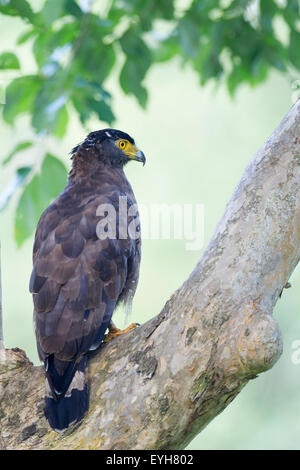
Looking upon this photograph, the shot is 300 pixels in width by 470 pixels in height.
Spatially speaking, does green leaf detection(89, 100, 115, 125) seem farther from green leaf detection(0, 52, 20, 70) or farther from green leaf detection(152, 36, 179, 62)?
green leaf detection(152, 36, 179, 62)

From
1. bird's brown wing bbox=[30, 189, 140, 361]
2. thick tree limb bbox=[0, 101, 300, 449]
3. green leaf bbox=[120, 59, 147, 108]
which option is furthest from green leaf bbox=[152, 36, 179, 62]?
thick tree limb bbox=[0, 101, 300, 449]

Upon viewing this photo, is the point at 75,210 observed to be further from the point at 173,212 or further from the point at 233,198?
the point at 173,212

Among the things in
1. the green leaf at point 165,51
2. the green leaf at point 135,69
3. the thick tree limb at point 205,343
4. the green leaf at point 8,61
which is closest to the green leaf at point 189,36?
the green leaf at point 135,69

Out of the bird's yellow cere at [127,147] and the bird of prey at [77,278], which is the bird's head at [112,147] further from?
the bird of prey at [77,278]

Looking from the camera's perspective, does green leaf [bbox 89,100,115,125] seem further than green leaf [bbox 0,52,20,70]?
Yes

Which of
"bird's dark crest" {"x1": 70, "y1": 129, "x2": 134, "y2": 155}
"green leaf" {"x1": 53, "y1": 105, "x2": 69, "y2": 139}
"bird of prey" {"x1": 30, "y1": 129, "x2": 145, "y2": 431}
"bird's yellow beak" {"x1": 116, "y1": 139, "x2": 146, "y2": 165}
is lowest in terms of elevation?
"bird of prey" {"x1": 30, "y1": 129, "x2": 145, "y2": 431}

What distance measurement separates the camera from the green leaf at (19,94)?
172 inches

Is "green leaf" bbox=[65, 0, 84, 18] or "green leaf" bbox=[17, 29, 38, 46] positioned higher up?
"green leaf" bbox=[65, 0, 84, 18]

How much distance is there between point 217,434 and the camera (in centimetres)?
700

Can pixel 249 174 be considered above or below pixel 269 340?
above

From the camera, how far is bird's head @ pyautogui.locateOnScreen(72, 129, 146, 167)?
4.61 metres
